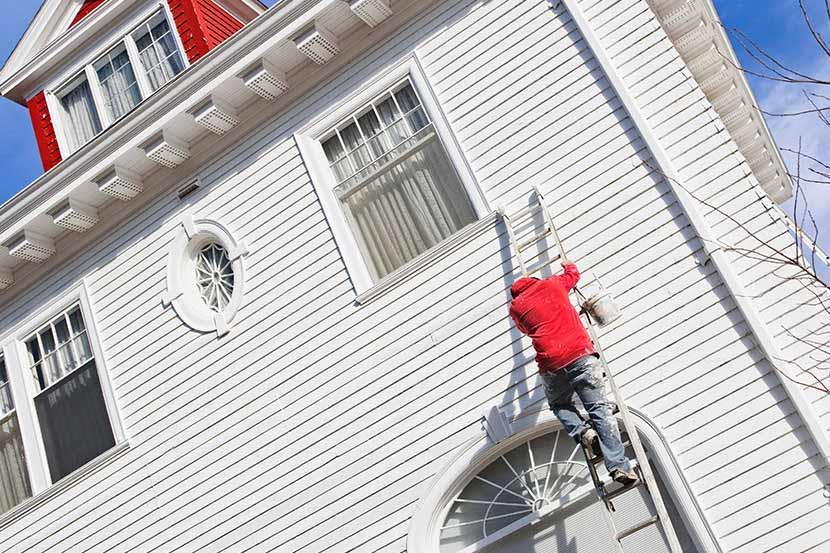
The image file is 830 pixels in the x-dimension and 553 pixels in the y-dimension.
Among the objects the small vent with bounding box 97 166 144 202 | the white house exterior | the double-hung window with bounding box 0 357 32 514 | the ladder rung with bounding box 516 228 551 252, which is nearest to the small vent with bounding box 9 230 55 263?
the white house exterior

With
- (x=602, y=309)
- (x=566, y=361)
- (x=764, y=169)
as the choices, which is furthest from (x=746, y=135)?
(x=566, y=361)

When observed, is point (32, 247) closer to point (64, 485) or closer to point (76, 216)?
point (76, 216)

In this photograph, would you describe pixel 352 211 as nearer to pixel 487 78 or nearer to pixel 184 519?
pixel 487 78

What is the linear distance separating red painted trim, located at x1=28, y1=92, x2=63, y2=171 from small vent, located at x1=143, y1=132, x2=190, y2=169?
8.00ft

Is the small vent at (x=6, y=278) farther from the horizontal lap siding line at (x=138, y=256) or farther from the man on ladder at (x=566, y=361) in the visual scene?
the man on ladder at (x=566, y=361)

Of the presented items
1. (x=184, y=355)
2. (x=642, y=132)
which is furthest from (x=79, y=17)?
(x=642, y=132)

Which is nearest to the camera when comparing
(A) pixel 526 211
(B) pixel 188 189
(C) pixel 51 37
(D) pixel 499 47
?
(A) pixel 526 211

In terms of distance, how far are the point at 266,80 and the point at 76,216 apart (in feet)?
9.45

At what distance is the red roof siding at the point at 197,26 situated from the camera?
1236 cm

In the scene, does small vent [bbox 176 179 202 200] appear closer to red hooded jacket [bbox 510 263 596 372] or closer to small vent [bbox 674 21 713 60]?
red hooded jacket [bbox 510 263 596 372]

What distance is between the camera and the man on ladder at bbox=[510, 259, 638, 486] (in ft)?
25.5

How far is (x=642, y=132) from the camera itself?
909 cm

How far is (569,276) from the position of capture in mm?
8422

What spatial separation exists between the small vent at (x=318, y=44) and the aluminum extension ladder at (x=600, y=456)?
2.87m
